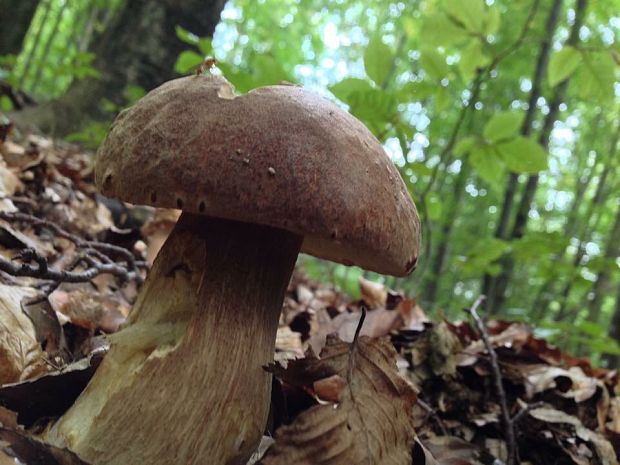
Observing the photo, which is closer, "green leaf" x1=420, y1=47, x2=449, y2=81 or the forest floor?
the forest floor

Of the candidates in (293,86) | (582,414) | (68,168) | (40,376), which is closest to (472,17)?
(293,86)

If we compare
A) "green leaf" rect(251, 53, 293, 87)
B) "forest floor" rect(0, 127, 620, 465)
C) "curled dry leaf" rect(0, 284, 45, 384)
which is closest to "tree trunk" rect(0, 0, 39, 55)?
"forest floor" rect(0, 127, 620, 465)

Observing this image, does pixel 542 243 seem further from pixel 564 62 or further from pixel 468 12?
pixel 468 12

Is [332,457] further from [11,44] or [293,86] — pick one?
[11,44]

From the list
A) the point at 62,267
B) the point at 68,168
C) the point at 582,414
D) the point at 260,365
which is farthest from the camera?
the point at 68,168

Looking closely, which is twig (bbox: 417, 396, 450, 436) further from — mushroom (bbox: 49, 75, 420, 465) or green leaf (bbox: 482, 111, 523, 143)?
green leaf (bbox: 482, 111, 523, 143)

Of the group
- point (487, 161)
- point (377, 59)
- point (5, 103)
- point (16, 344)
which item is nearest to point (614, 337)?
point (487, 161)
